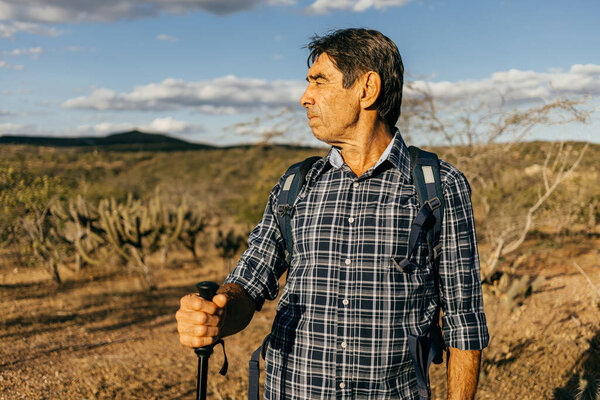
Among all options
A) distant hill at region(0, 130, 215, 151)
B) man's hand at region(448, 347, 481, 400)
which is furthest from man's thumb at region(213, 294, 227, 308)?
distant hill at region(0, 130, 215, 151)

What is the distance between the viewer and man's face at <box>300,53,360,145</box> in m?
1.78

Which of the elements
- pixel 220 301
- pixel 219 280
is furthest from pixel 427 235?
pixel 219 280

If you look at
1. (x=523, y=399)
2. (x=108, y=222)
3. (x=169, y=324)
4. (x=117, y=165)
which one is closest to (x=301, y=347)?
(x=523, y=399)

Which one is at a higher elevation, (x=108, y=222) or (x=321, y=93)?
(x=321, y=93)

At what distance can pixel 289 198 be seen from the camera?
179 cm

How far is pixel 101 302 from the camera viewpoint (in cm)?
927

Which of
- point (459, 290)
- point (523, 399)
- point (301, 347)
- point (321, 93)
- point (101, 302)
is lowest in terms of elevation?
point (101, 302)

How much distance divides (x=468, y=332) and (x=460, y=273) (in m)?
0.19

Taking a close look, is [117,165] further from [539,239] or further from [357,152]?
[357,152]

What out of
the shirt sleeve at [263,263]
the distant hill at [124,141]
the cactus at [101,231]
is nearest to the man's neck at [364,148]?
the shirt sleeve at [263,263]

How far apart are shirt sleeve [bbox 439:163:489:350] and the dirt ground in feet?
7.98

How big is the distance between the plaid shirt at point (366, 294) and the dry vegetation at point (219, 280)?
2.46 m

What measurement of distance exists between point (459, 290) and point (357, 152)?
600mm

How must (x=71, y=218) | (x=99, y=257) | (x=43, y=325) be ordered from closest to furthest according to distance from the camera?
(x=43, y=325) < (x=71, y=218) < (x=99, y=257)
